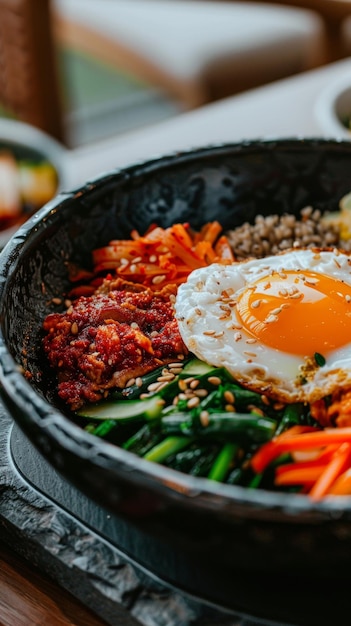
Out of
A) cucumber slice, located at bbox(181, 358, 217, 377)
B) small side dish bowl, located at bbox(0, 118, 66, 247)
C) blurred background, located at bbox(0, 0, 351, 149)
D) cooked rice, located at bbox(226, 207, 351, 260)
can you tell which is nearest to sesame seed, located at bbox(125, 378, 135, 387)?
cucumber slice, located at bbox(181, 358, 217, 377)

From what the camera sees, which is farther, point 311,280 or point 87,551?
point 311,280

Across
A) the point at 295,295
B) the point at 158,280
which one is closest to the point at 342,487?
the point at 295,295

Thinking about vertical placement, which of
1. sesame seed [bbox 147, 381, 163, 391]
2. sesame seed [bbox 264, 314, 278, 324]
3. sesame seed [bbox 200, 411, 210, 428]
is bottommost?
sesame seed [bbox 147, 381, 163, 391]

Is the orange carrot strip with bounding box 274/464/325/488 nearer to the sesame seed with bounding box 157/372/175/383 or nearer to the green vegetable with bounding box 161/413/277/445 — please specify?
the green vegetable with bounding box 161/413/277/445

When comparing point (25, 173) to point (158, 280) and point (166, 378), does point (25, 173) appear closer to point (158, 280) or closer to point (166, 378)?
point (158, 280)

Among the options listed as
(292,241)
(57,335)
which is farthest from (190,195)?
(57,335)

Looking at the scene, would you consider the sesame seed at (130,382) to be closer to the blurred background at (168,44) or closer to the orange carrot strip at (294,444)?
the orange carrot strip at (294,444)

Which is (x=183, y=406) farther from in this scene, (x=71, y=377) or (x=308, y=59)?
(x=308, y=59)
